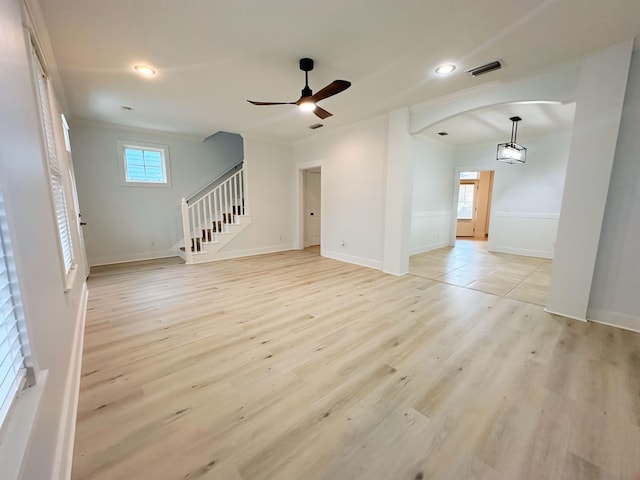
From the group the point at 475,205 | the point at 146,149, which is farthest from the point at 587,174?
the point at 146,149

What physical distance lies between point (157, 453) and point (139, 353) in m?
1.12

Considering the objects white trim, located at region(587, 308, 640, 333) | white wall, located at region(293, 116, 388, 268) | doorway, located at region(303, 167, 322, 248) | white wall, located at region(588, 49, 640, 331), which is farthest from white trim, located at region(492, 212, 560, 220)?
doorway, located at region(303, 167, 322, 248)

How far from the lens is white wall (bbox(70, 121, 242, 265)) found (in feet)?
16.6

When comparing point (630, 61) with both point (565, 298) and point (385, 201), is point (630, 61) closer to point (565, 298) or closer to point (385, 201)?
point (565, 298)

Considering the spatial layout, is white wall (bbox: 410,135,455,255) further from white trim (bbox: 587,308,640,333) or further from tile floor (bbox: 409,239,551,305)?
white trim (bbox: 587,308,640,333)

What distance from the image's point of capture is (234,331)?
2562mm

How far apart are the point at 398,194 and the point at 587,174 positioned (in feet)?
7.15

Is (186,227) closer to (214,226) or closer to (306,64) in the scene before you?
(214,226)

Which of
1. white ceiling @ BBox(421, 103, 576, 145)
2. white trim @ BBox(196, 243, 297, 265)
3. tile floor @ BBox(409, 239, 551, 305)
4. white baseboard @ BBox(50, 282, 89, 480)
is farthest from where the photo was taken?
white trim @ BBox(196, 243, 297, 265)

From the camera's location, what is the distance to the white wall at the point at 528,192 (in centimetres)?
553

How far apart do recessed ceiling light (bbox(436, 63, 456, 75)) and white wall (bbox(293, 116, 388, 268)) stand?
1511 millimetres

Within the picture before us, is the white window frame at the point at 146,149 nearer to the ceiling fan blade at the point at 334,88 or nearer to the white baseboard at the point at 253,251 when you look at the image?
the white baseboard at the point at 253,251

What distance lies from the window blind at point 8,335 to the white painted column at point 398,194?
419 cm

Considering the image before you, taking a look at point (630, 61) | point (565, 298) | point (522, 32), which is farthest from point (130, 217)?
point (630, 61)
